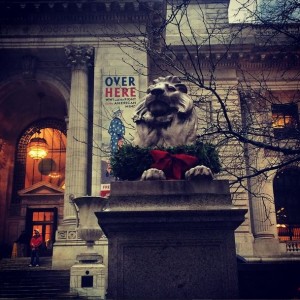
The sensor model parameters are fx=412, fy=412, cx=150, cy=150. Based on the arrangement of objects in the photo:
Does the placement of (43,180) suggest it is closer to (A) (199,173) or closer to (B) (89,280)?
(B) (89,280)

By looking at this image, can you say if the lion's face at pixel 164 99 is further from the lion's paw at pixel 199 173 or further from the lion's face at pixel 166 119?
the lion's paw at pixel 199 173

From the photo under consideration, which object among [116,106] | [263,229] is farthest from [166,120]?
[263,229]

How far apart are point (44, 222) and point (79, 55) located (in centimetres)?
1078

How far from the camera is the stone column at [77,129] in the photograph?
803 inches

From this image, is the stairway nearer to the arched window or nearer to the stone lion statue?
the stone lion statue

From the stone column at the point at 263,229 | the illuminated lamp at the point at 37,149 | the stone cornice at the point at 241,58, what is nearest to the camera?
the stone column at the point at 263,229

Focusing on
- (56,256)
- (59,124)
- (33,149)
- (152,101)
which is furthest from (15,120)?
(152,101)

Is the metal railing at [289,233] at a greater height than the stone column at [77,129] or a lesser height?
lesser

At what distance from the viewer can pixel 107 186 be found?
1956 centimetres


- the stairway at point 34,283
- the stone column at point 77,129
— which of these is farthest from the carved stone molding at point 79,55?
the stairway at point 34,283

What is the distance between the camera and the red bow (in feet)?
20.1

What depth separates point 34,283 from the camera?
1623 cm

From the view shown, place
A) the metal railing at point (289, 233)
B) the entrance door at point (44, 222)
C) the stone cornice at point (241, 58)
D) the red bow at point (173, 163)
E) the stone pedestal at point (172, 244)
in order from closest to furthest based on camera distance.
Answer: the stone pedestal at point (172, 244), the red bow at point (173, 163), the metal railing at point (289, 233), the entrance door at point (44, 222), the stone cornice at point (241, 58)

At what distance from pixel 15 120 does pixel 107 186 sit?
11898mm
